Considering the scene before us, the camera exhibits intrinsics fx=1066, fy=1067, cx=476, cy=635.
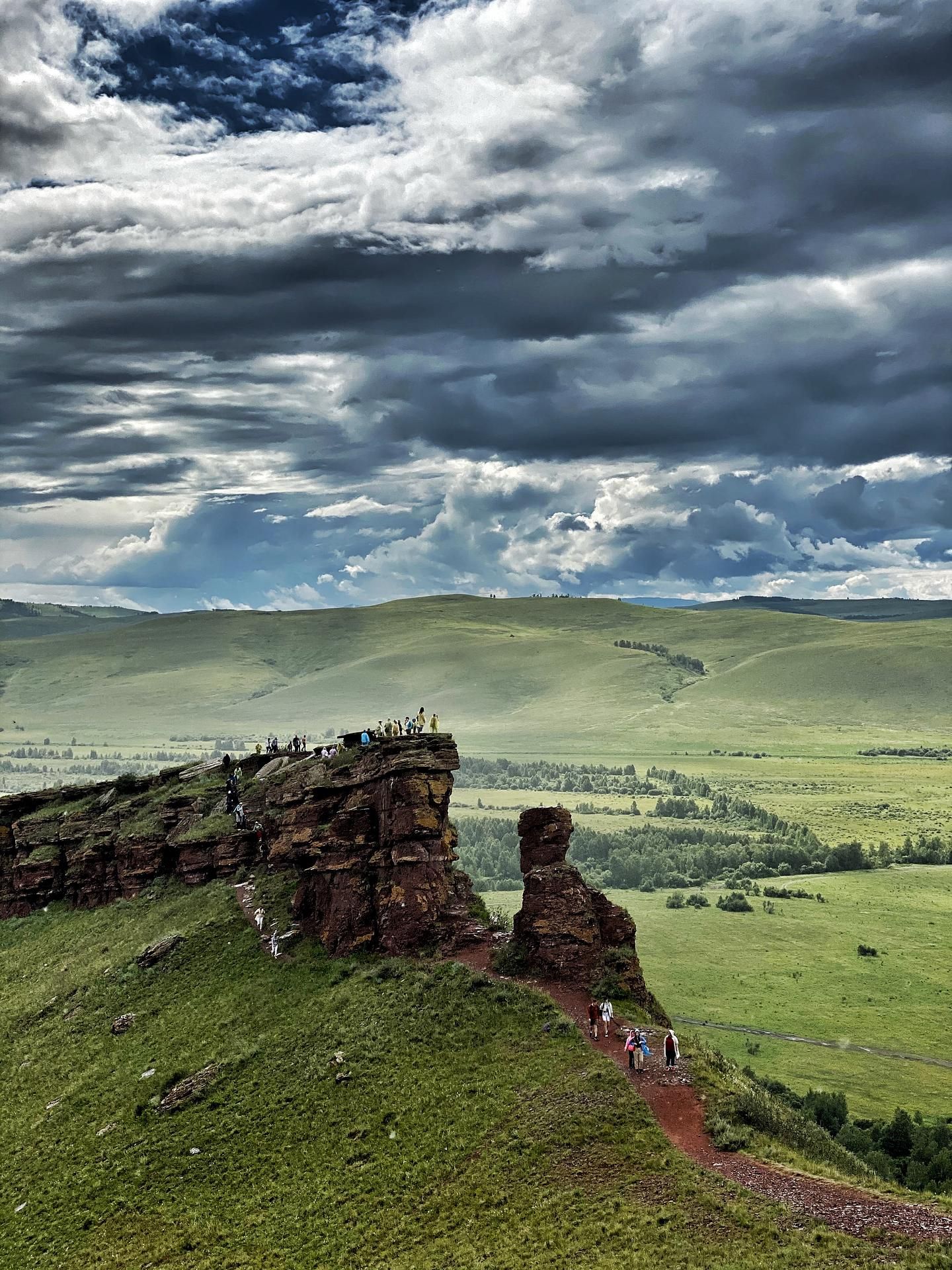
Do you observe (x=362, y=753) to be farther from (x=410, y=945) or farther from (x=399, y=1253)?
(x=399, y=1253)

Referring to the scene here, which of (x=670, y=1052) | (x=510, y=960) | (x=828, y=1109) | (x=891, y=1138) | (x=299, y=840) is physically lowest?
(x=828, y=1109)

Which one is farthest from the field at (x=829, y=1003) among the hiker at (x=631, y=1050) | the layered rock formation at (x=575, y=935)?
the hiker at (x=631, y=1050)

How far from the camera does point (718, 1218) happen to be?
39.5 metres

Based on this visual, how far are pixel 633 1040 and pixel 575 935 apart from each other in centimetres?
1048

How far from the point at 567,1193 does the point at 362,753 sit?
134ft

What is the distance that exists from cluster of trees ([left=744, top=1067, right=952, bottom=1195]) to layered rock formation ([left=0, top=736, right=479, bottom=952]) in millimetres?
39137

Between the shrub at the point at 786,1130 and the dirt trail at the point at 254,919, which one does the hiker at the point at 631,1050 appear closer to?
the shrub at the point at 786,1130

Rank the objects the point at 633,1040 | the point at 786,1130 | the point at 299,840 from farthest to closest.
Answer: the point at 299,840
the point at 633,1040
the point at 786,1130

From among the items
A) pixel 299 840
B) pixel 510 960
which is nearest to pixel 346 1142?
pixel 510 960

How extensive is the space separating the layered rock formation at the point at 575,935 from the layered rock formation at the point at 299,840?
Result: 6.61 m

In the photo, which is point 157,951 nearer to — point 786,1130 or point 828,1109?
point 786,1130

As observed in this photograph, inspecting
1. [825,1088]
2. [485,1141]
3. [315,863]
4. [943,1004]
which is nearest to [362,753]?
[315,863]

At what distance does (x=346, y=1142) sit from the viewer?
5222 cm

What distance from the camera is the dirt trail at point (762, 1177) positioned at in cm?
3781
